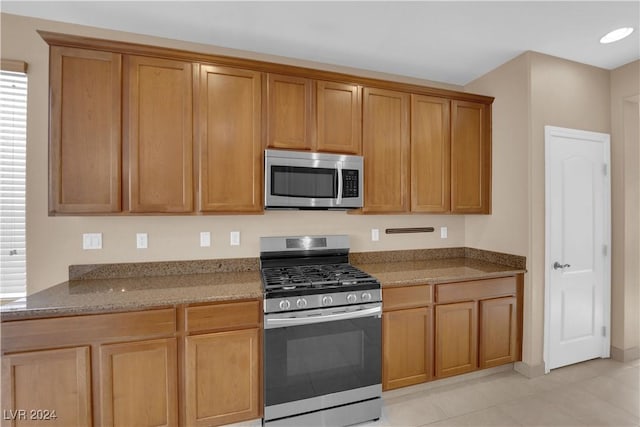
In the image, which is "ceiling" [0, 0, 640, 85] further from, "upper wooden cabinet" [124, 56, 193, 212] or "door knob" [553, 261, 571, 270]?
"door knob" [553, 261, 571, 270]

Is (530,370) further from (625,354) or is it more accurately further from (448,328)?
(625,354)

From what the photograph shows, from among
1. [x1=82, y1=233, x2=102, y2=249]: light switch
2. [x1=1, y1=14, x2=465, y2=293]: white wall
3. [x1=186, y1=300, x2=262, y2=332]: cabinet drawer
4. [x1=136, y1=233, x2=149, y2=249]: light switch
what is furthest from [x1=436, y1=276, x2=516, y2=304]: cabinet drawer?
[x1=82, y1=233, x2=102, y2=249]: light switch

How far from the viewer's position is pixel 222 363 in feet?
6.06

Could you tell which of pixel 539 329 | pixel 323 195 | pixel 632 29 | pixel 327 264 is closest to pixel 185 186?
pixel 323 195

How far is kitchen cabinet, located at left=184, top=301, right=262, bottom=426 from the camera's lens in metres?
1.80

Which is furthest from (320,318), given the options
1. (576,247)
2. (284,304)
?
(576,247)

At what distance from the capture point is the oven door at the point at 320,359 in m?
1.89

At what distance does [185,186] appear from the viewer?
6.91 ft

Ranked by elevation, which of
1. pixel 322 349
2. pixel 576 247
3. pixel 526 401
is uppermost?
pixel 576 247

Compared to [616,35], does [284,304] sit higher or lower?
lower

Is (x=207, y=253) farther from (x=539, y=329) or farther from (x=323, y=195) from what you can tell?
(x=539, y=329)

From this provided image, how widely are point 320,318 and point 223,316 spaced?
2.00 ft

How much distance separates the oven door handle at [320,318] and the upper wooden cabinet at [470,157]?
1367 millimetres

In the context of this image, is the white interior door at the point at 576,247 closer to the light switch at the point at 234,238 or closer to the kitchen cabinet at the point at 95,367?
the light switch at the point at 234,238
